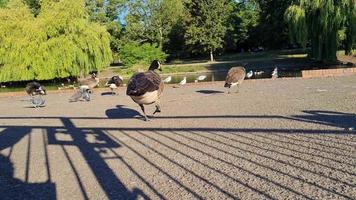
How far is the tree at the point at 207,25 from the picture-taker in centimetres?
6419

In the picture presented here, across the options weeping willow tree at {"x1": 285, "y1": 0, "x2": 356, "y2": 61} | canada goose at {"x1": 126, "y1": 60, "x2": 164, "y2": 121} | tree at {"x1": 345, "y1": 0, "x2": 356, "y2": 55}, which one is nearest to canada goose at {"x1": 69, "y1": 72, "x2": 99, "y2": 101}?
canada goose at {"x1": 126, "y1": 60, "x2": 164, "y2": 121}

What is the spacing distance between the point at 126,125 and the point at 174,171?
544cm

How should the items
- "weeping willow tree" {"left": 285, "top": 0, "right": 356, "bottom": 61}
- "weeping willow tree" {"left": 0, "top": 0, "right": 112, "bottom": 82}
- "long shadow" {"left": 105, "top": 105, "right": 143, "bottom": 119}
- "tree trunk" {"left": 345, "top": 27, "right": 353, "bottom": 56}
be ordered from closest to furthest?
"long shadow" {"left": 105, "top": 105, "right": 143, "bottom": 119} → "weeping willow tree" {"left": 285, "top": 0, "right": 356, "bottom": 61} → "tree trunk" {"left": 345, "top": 27, "right": 353, "bottom": 56} → "weeping willow tree" {"left": 0, "top": 0, "right": 112, "bottom": 82}

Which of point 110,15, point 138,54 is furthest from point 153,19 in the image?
point 138,54

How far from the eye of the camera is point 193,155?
7559mm

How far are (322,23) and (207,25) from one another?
101ft

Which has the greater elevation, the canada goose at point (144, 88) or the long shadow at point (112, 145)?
the canada goose at point (144, 88)

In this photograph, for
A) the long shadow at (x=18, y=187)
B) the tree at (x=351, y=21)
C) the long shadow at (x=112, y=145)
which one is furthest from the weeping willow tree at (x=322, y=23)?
the long shadow at (x=18, y=187)

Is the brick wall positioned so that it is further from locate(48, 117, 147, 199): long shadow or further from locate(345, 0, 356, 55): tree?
locate(48, 117, 147, 199): long shadow

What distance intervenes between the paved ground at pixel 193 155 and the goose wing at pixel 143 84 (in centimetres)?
85

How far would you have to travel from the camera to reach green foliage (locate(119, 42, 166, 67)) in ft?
199

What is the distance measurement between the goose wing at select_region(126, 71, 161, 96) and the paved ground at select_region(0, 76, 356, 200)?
A: 0.85 m

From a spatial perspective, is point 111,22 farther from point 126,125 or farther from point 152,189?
point 152,189

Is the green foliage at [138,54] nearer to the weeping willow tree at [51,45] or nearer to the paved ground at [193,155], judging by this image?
the weeping willow tree at [51,45]
